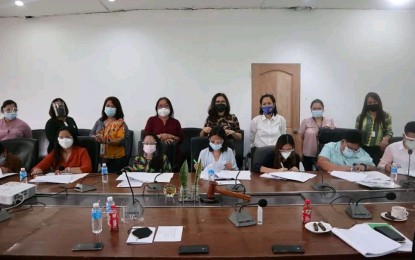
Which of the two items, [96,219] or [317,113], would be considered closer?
[96,219]

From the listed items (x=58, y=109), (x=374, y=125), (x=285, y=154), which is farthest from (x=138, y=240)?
(x=374, y=125)

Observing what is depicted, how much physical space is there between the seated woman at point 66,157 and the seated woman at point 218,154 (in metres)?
1.11

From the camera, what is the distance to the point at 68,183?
2324mm

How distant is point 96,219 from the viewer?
4.78 ft

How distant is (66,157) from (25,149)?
565 mm

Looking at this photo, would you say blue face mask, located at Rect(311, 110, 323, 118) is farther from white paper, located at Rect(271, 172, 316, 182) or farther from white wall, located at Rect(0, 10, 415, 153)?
white paper, located at Rect(271, 172, 316, 182)

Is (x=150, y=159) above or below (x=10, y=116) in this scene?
below

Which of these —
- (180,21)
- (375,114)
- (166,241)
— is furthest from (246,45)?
(166,241)

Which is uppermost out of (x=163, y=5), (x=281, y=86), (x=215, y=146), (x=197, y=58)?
(x=163, y=5)

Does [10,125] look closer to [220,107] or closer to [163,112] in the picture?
[163,112]

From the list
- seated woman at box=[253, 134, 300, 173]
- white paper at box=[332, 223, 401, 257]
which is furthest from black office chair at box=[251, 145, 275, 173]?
white paper at box=[332, 223, 401, 257]

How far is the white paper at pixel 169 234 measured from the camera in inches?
54.1

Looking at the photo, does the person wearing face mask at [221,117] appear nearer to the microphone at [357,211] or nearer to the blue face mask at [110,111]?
the blue face mask at [110,111]

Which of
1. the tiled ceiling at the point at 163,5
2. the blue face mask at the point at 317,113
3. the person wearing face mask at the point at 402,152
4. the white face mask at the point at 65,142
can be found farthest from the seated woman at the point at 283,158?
the tiled ceiling at the point at 163,5
